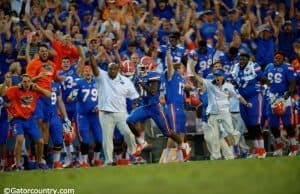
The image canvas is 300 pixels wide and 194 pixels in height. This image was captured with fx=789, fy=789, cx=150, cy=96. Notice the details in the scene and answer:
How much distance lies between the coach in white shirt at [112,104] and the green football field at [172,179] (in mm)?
3281

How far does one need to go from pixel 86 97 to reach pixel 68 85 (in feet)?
1.58

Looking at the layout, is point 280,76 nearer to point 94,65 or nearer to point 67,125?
point 94,65

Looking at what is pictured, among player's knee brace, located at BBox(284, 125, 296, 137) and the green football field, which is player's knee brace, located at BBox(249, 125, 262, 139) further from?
the green football field

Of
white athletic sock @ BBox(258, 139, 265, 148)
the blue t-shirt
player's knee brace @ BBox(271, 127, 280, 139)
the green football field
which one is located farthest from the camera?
the blue t-shirt

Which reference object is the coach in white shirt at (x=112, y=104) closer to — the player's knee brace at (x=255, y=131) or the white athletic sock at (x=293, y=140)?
the player's knee brace at (x=255, y=131)

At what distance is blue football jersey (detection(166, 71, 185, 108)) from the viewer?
13273mm

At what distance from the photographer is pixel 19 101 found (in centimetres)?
1222

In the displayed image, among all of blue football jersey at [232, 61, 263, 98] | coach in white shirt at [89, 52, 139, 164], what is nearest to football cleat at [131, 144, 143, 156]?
coach in white shirt at [89, 52, 139, 164]

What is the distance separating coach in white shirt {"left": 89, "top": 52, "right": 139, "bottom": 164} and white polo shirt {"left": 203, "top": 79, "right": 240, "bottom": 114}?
1481 mm

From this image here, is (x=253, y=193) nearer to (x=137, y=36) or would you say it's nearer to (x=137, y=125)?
(x=137, y=125)

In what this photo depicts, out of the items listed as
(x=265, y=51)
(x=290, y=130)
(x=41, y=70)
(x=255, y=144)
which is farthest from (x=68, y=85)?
(x=265, y=51)

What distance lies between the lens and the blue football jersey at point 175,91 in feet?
43.5

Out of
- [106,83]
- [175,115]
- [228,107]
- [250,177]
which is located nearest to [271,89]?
[228,107]

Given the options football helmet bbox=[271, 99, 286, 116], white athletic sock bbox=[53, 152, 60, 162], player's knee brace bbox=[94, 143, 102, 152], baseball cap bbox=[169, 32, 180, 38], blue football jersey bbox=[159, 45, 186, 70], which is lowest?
white athletic sock bbox=[53, 152, 60, 162]
